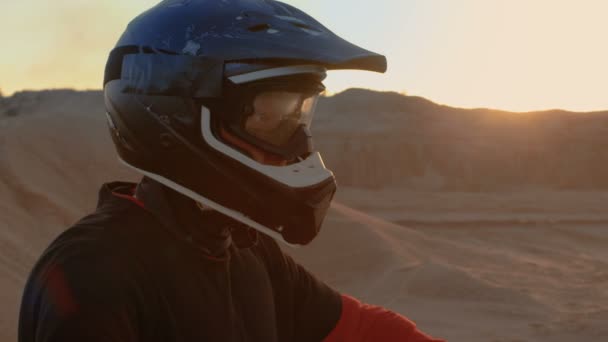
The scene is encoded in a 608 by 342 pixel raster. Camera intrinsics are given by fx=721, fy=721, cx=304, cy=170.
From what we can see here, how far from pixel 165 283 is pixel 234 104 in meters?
0.52

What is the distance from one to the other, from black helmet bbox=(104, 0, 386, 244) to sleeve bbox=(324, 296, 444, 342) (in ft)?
1.05

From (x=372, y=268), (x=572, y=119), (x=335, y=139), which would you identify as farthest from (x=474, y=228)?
(x=572, y=119)

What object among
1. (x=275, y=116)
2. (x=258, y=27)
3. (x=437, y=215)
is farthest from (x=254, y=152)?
(x=437, y=215)

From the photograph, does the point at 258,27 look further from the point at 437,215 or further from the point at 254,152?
the point at 437,215

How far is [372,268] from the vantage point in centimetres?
1174

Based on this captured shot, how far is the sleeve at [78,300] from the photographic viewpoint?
1.37m

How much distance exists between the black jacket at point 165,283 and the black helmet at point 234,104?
10 centimetres

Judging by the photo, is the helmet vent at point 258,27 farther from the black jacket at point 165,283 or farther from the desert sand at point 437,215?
the desert sand at point 437,215

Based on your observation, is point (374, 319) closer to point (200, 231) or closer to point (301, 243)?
point (301, 243)

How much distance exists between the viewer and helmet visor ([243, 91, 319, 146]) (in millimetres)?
1899

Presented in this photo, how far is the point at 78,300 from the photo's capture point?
1.39 m

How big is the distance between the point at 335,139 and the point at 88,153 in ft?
50.8

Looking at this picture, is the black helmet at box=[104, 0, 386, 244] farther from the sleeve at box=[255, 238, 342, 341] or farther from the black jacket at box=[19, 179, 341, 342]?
the sleeve at box=[255, 238, 342, 341]

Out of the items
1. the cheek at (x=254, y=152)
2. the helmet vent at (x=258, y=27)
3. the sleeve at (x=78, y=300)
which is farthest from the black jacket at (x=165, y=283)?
the helmet vent at (x=258, y=27)
